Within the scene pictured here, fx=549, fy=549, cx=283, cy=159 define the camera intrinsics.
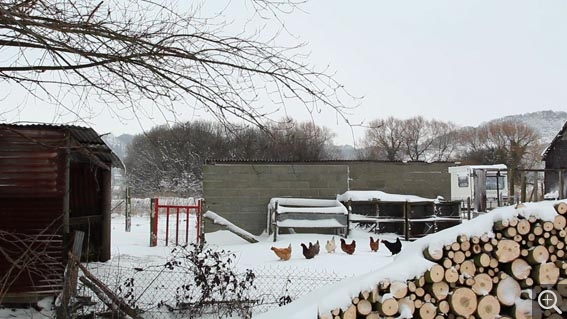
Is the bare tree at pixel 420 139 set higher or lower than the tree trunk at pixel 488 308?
higher

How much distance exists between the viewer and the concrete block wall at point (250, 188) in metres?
15.6

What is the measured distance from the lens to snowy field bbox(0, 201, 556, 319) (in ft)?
13.4

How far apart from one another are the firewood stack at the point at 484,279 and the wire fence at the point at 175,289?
257 centimetres

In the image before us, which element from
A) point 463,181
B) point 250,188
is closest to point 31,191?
point 250,188

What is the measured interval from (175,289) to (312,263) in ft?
11.2

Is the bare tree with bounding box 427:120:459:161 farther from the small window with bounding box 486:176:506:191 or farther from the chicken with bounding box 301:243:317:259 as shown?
the chicken with bounding box 301:243:317:259

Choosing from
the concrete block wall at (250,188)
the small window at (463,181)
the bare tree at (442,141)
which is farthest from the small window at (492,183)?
the bare tree at (442,141)

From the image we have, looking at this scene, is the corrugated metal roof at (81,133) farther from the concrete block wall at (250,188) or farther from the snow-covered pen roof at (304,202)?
the snow-covered pen roof at (304,202)

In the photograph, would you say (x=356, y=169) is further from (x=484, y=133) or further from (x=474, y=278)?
(x=484, y=133)

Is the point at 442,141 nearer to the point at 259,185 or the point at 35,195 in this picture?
the point at 259,185

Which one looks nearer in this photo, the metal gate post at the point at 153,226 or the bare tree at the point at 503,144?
the metal gate post at the point at 153,226

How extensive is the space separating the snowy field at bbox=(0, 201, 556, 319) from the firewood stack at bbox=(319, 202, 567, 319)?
72mm

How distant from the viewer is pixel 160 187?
46.7m

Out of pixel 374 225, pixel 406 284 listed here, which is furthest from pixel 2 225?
pixel 374 225
